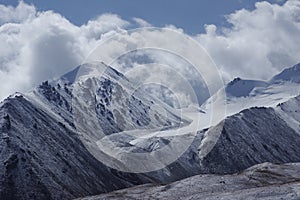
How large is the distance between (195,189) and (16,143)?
278 feet

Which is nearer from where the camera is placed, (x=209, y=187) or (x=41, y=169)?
(x=209, y=187)

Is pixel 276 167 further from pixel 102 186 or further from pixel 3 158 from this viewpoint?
pixel 3 158

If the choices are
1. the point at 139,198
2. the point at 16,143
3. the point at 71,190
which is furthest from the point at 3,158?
the point at 139,198

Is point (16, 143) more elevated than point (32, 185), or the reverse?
point (16, 143)

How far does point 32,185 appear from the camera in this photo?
154 metres

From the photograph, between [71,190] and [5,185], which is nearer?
[5,185]

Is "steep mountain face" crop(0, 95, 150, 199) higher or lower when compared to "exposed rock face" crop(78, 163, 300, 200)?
higher

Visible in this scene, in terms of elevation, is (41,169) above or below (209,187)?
above

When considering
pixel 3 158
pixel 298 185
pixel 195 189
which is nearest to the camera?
pixel 298 185

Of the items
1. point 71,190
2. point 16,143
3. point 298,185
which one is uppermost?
point 16,143

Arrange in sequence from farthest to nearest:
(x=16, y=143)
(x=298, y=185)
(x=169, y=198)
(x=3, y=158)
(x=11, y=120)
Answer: (x=11, y=120), (x=16, y=143), (x=3, y=158), (x=169, y=198), (x=298, y=185)

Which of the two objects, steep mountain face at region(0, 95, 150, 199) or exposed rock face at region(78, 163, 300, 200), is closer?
exposed rock face at region(78, 163, 300, 200)

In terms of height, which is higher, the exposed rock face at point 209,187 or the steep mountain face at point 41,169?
the steep mountain face at point 41,169

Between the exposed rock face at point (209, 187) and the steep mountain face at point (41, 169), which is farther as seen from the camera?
the steep mountain face at point (41, 169)
